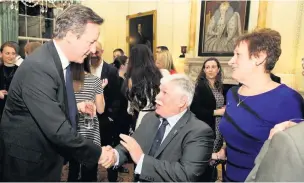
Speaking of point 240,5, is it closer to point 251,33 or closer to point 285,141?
point 251,33

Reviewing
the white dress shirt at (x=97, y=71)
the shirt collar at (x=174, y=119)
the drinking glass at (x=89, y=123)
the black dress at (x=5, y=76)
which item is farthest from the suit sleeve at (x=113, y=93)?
the shirt collar at (x=174, y=119)

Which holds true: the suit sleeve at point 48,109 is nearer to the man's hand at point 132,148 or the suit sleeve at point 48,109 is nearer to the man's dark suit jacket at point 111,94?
the man's hand at point 132,148

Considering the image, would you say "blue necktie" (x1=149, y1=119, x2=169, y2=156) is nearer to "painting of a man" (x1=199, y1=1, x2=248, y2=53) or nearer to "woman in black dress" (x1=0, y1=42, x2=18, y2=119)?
"woman in black dress" (x1=0, y1=42, x2=18, y2=119)

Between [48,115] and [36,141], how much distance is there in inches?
6.9

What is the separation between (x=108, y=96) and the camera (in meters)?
3.25

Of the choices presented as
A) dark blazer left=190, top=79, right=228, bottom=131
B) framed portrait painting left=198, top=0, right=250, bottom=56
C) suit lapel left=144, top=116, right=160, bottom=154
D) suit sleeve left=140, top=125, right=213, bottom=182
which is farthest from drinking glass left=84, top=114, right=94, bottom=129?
framed portrait painting left=198, top=0, right=250, bottom=56

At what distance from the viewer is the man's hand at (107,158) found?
5.58 feet

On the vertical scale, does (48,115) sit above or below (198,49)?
below

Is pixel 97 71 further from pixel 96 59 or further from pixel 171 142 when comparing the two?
pixel 171 142

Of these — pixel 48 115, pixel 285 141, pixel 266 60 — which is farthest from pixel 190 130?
pixel 285 141

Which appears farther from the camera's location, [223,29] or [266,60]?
[223,29]

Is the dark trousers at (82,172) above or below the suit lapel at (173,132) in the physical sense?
below

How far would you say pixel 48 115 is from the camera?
1453 mm

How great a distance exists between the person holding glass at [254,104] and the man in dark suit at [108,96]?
1693 millimetres
